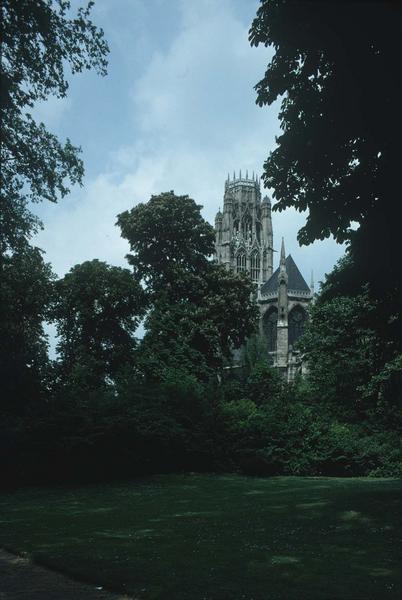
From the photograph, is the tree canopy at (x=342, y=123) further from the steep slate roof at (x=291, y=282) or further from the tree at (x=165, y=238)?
the steep slate roof at (x=291, y=282)

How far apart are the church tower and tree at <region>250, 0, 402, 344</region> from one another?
10633cm

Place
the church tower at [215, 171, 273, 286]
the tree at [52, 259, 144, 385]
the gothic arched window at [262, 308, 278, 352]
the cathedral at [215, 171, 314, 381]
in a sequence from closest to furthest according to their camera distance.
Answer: the tree at [52, 259, 144, 385], the cathedral at [215, 171, 314, 381], the gothic arched window at [262, 308, 278, 352], the church tower at [215, 171, 273, 286]

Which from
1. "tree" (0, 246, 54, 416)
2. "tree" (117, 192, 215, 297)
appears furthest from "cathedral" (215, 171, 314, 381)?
"tree" (0, 246, 54, 416)

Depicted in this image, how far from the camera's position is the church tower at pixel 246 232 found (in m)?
124

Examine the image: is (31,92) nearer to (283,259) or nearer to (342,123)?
(342,123)

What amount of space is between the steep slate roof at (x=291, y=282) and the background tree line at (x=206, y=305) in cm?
5802

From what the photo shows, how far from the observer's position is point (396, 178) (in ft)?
41.3

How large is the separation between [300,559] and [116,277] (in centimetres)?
3671

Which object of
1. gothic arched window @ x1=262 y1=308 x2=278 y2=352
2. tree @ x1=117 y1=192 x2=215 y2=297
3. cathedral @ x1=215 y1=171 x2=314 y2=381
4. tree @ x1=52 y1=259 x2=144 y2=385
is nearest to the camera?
tree @ x1=117 y1=192 x2=215 y2=297

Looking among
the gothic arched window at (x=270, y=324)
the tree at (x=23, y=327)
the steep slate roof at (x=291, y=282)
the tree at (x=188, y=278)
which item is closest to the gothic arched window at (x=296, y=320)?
the gothic arched window at (x=270, y=324)

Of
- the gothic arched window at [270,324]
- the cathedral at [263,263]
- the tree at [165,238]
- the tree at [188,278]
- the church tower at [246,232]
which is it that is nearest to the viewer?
the tree at [188,278]

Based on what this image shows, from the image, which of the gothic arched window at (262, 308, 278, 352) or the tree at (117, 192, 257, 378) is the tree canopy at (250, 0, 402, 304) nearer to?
the tree at (117, 192, 257, 378)


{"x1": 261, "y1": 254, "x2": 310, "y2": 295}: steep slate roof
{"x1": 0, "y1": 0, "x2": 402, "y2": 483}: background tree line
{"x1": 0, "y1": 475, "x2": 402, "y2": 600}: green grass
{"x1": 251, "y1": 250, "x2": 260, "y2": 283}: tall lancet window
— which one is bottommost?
{"x1": 0, "y1": 475, "x2": 402, "y2": 600}: green grass

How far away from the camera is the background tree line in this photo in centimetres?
1339
